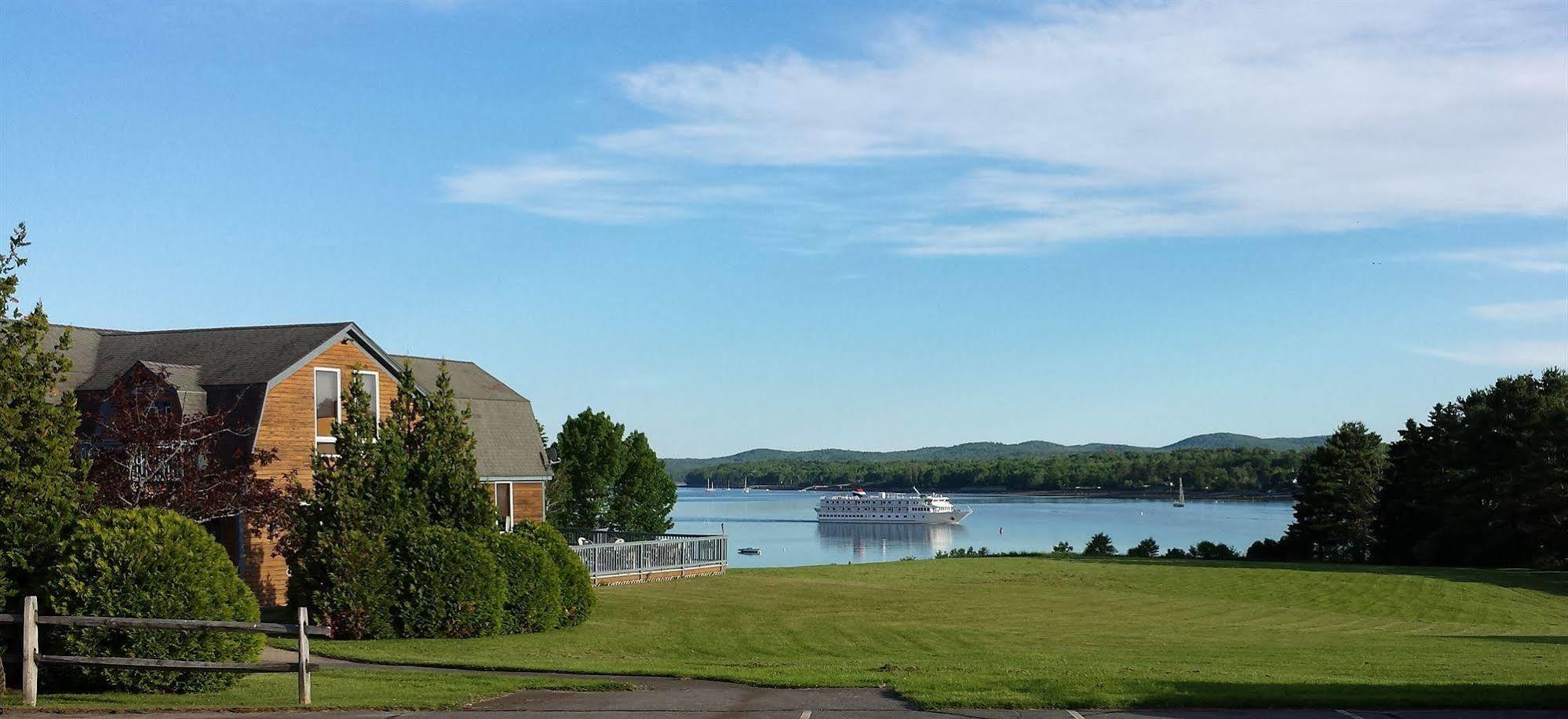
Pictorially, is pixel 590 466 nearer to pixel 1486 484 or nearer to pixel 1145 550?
pixel 1145 550

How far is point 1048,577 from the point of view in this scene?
149 feet

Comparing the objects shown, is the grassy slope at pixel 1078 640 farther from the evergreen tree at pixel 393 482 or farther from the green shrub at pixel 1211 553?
the green shrub at pixel 1211 553

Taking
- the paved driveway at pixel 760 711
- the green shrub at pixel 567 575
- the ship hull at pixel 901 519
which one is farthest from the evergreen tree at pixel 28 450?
the ship hull at pixel 901 519

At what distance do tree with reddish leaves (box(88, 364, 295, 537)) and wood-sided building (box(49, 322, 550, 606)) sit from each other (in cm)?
198

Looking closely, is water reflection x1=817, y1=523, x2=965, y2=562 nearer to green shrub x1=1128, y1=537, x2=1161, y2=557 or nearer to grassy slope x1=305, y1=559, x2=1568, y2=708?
green shrub x1=1128, y1=537, x2=1161, y2=557

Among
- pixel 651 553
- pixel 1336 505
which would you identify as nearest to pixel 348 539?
pixel 651 553

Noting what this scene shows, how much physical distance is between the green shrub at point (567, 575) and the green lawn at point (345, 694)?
7.26 metres

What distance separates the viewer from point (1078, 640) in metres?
24.1

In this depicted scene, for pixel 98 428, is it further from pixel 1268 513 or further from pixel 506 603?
pixel 1268 513

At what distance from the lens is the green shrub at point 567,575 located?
25.2 m

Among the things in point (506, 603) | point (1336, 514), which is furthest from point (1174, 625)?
point (1336, 514)

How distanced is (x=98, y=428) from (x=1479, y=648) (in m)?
28.9

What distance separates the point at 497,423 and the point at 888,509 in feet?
360

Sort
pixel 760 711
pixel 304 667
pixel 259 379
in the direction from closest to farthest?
pixel 760 711, pixel 304 667, pixel 259 379
